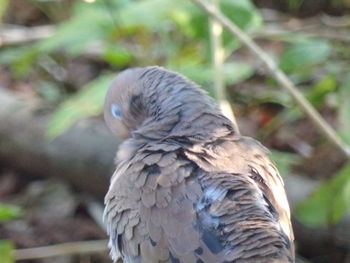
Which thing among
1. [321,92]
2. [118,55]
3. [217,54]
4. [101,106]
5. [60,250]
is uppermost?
[217,54]

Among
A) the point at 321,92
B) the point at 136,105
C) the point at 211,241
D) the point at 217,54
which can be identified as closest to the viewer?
the point at 211,241

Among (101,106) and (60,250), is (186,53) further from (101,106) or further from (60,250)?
(60,250)

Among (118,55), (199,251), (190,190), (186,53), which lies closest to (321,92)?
(186,53)

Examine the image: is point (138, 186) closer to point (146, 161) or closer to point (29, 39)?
point (146, 161)

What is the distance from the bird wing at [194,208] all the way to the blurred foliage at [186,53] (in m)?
0.89

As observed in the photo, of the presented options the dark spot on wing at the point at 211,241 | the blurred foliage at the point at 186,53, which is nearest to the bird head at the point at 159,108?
the dark spot on wing at the point at 211,241

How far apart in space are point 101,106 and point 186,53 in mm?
1111

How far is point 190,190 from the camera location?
3256 millimetres

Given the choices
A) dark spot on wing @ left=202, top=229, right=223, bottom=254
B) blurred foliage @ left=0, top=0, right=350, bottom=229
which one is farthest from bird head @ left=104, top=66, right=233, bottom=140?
blurred foliage @ left=0, top=0, right=350, bottom=229

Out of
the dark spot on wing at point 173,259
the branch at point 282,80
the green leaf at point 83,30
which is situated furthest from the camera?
the green leaf at point 83,30

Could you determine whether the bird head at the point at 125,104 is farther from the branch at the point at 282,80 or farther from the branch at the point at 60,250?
the branch at the point at 60,250

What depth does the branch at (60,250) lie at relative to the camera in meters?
4.88

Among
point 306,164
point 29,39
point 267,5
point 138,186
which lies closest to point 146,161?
point 138,186

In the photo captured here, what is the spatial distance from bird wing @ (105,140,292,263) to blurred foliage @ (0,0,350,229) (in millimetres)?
890
